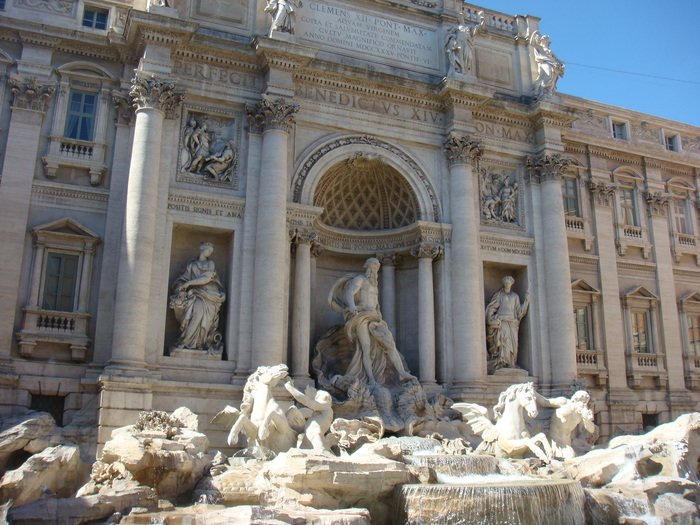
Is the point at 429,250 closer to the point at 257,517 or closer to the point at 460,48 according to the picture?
the point at 460,48

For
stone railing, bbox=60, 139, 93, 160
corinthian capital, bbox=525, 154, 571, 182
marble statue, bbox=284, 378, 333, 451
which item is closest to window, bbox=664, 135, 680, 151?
corinthian capital, bbox=525, 154, 571, 182

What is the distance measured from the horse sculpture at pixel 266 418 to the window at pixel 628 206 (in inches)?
636

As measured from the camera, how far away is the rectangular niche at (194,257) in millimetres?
18500

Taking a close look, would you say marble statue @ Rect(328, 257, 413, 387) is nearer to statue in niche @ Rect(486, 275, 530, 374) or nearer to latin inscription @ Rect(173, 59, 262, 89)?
statue in niche @ Rect(486, 275, 530, 374)

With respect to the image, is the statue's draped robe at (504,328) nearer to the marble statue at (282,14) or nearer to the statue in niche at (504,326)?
the statue in niche at (504,326)

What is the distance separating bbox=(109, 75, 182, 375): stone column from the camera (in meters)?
16.9

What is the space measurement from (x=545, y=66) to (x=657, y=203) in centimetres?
694

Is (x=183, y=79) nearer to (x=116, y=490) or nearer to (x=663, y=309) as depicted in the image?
(x=116, y=490)

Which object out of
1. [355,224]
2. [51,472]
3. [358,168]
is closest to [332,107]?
[358,168]

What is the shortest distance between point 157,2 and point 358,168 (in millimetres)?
7294

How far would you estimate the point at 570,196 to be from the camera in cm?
2545

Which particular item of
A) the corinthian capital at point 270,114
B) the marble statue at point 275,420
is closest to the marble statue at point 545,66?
the corinthian capital at point 270,114

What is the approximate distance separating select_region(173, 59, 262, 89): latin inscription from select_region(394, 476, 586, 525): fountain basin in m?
12.3

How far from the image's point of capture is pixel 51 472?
1316cm
